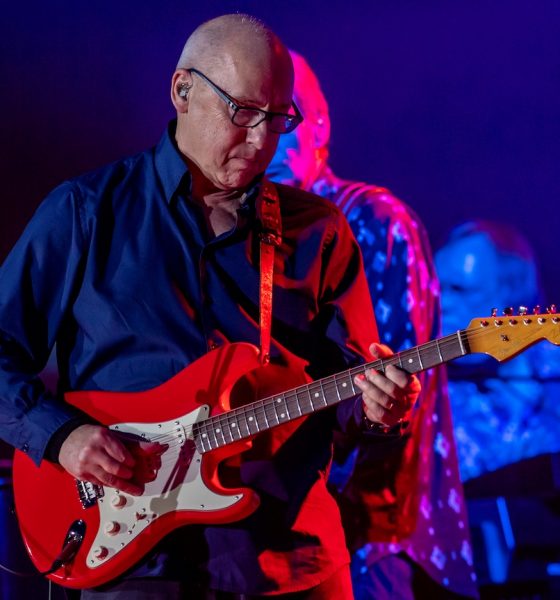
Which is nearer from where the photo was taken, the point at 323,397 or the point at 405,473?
the point at 323,397

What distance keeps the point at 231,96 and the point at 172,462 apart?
2.94 ft

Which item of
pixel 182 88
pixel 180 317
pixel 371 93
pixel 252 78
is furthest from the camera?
pixel 371 93

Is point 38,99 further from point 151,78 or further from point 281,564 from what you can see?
point 281,564

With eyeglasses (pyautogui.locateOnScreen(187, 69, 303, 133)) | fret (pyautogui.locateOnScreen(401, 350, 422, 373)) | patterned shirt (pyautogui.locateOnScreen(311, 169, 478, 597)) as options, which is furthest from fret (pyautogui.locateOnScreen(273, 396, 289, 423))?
patterned shirt (pyautogui.locateOnScreen(311, 169, 478, 597))

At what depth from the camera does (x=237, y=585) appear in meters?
1.80

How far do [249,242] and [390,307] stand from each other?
103cm

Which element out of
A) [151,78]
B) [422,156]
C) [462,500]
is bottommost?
[462,500]

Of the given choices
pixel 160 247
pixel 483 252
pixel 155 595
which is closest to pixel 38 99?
pixel 160 247

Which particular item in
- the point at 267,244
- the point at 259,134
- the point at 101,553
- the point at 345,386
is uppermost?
the point at 259,134

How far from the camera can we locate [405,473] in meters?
2.95

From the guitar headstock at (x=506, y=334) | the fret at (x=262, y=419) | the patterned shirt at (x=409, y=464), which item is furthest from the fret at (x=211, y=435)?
the patterned shirt at (x=409, y=464)

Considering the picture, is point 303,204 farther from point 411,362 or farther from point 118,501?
point 118,501

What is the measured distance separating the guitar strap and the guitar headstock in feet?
1.57

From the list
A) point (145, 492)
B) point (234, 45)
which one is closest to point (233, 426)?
point (145, 492)
